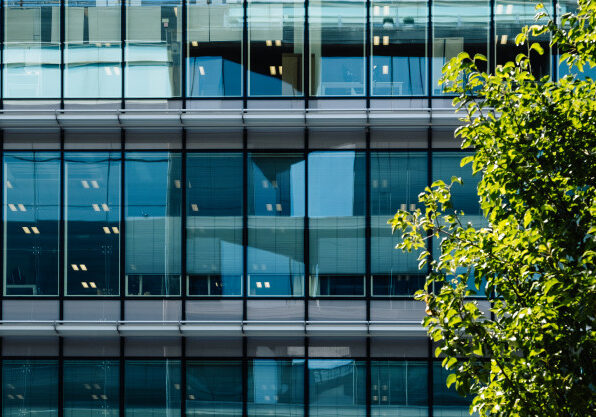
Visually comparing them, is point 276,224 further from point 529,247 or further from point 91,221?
point 529,247

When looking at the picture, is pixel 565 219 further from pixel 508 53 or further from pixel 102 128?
pixel 102 128

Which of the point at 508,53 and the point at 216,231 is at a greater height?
the point at 508,53

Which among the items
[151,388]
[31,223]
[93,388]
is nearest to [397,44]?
[31,223]

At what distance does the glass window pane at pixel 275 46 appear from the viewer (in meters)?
17.7

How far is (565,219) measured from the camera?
8.94m

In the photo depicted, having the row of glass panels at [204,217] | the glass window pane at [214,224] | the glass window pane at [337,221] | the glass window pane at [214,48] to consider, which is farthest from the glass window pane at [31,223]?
the glass window pane at [337,221]

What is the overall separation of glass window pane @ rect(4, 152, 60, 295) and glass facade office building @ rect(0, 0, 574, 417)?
4 centimetres

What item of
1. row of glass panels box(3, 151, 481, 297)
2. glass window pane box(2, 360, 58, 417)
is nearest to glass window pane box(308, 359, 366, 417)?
row of glass panels box(3, 151, 481, 297)

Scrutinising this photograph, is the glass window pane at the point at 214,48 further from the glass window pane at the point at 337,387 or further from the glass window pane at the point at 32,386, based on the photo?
the glass window pane at the point at 32,386

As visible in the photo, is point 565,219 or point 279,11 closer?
point 565,219

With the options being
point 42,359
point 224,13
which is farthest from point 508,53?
point 42,359

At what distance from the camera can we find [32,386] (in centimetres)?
1761

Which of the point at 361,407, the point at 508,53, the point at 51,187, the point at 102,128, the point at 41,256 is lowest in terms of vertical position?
the point at 361,407

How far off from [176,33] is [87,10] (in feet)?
6.30
